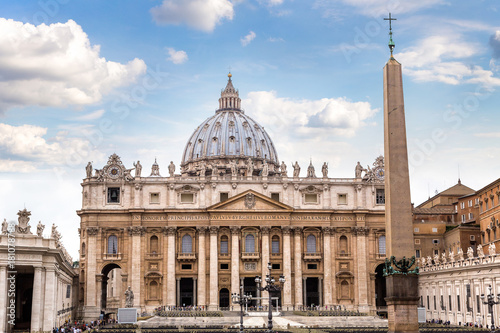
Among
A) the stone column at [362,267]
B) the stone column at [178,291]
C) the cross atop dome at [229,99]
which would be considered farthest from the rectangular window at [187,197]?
the cross atop dome at [229,99]

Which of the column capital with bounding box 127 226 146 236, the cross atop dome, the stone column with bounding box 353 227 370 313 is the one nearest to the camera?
the column capital with bounding box 127 226 146 236

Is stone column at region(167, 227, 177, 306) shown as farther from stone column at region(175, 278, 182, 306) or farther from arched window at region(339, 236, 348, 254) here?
arched window at region(339, 236, 348, 254)

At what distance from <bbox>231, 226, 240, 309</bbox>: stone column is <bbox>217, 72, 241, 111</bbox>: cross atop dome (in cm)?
5446

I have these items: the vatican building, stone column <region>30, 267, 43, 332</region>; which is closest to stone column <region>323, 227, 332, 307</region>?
the vatican building

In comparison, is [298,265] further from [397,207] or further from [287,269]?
[397,207]

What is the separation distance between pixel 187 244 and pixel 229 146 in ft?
128

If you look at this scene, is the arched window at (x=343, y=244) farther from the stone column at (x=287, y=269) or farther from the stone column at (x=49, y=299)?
the stone column at (x=49, y=299)

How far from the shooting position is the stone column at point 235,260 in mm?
92125

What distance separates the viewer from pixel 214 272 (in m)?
92.2

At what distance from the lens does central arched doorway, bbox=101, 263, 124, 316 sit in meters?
93.0

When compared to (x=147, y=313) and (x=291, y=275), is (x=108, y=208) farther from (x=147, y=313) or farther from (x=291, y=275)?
(x=291, y=275)

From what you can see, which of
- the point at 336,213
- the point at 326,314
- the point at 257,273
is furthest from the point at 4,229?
the point at 336,213

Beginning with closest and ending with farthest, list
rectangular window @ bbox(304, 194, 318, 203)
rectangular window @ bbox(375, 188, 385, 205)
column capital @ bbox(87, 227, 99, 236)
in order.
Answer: column capital @ bbox(87, 227, 99, 236) → rectangular window @ bbox(304, 194, 318, 203) → rectangular window @ bbox(375, 188, 385, 205)

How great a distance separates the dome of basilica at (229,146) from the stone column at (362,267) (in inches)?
1323
